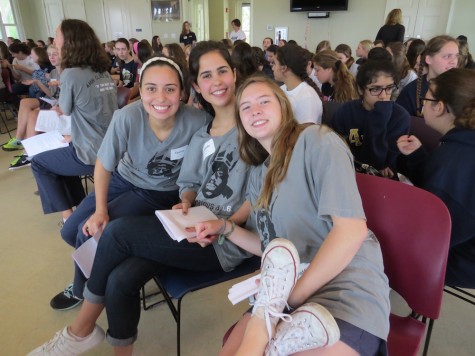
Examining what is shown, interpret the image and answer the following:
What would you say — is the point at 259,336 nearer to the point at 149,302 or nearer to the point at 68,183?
the point at 149,302

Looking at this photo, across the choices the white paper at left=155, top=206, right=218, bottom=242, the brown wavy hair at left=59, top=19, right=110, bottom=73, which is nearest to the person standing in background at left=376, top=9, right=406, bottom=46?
the brown wavy hair at left=59, top=19, right=110, bottom=73

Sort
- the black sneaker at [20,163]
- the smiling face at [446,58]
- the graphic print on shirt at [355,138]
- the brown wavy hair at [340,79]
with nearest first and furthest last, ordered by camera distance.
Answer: the graphic print on shirt at [355,138] → the smiling face at [446,58] → the brown wavy hair at [340,79] → the black sneaker at [20,163]

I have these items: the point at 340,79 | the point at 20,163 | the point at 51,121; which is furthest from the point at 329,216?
the point at 20,163

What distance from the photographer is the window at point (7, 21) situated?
9938 mm

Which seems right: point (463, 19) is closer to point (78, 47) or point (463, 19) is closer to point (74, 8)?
point (78, 47)

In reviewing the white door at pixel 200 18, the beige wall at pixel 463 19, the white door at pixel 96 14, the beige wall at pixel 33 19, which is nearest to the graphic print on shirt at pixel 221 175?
the beige wall at pixel 463 19

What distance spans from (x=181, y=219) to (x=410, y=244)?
2.56 ft

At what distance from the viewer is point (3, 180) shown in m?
3.35

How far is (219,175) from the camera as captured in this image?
144 cm

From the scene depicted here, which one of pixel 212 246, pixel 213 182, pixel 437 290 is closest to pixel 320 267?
pixel 437 290

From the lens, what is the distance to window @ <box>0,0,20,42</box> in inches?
391

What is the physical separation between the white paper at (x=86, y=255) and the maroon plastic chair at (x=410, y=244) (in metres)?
1.14

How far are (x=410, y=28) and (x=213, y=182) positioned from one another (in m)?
8.55

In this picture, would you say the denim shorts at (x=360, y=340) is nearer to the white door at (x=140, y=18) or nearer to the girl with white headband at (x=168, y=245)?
the girl with white headband at (x=168, y=245)
